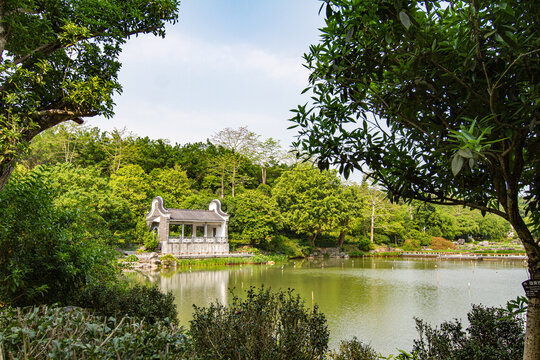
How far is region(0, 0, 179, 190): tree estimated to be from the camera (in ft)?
9.43

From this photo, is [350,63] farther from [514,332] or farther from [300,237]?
[300,237]

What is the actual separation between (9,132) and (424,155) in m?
3.23

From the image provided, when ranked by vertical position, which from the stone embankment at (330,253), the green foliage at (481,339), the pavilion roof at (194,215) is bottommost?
the stone embankment at (330,253)

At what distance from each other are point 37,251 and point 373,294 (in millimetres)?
9977

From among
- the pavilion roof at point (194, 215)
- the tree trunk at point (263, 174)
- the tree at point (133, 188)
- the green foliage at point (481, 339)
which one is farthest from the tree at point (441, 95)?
the tree trunk at point (263, 174)

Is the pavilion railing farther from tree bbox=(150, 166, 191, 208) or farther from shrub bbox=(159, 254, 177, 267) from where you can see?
tree bbox=(150, 166, 191, 208)

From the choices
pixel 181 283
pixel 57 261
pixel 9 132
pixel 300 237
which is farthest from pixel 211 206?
pixel 9 132

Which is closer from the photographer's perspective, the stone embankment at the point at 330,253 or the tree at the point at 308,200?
the tree at the point at 308,200

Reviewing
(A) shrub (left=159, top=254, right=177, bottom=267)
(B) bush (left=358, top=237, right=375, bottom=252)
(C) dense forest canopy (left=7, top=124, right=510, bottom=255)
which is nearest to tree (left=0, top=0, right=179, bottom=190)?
(C) dense forest canopy (left=7, top=124, right=510, bottom=255)

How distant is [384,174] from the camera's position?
2.68 meters

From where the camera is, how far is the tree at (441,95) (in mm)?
1753

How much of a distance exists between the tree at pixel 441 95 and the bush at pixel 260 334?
4.48 feet

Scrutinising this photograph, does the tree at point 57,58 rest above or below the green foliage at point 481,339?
above

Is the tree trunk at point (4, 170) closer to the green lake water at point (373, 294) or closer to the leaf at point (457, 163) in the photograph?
the green lake water at point (373, 294)
